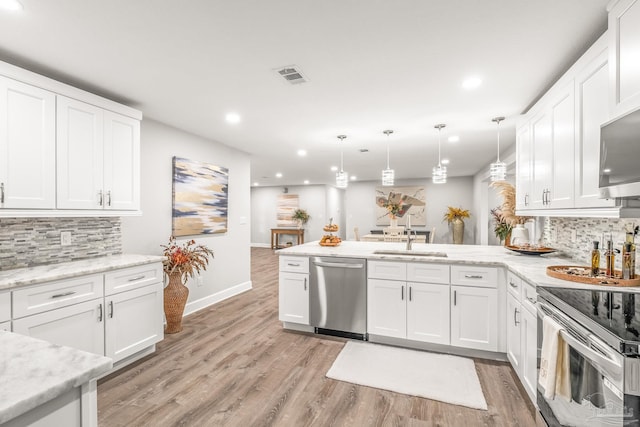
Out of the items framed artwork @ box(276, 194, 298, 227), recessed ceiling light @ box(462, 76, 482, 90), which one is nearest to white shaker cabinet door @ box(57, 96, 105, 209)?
recessed ceiling light @ box(462, 76, 482, 90)

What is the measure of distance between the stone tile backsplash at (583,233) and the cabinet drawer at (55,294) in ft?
12.4

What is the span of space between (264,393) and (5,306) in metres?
1.73

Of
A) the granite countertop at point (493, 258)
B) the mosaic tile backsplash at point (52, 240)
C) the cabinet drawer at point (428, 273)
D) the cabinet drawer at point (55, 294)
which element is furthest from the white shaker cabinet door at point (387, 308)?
the mosaic tile backsplash at point (52, 240)

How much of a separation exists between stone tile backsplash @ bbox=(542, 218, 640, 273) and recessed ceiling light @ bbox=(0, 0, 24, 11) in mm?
3766

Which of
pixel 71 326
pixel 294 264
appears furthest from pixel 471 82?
pixel 71 326

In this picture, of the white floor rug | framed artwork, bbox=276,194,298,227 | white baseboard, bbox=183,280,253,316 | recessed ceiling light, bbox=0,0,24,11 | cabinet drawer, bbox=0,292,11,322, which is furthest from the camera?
framed artwork, bbox=276,194,298,227

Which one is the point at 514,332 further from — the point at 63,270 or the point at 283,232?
the point at 283,232

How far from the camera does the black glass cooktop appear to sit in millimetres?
1218

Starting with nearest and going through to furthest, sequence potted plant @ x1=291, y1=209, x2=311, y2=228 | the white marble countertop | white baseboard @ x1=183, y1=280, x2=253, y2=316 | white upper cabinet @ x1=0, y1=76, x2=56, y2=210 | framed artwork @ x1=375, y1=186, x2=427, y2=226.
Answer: the white marble countertop < white upper cabinet @ x1=0, y1=76, x2=56, y2=210 < white baseboard @ x1=183, y1=280, x2=253, y2=316 < framed artwork @ x1=375, y1=186, x2=427, y2=226 < potted plant @ x1=291, y1=209, x2=311, y2=228

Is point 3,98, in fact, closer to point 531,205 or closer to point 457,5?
point 457,5

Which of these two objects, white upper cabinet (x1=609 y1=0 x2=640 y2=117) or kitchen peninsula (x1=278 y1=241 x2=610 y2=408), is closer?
white upper cabinet (x1=609 y1=0 x2=640 y2=117)

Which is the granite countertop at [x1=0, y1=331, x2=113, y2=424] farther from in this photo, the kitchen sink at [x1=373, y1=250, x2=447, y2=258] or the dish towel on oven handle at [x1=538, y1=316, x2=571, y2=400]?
the kitchen sink at [x1=373, y1=250, x2=447, y2=258]

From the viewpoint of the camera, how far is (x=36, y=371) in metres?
0.83

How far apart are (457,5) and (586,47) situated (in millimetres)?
1083
